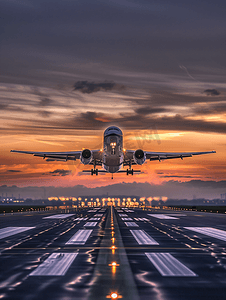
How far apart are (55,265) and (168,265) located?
490 cm

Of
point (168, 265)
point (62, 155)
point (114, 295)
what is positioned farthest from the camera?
point (62, 155)

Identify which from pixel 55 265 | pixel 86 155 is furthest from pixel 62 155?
pixel 55 265

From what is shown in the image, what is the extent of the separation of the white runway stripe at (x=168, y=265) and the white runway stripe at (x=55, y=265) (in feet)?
12.7

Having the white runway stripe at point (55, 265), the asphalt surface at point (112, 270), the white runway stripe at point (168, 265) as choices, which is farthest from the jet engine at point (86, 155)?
the white runway stripe at point (168, 265)

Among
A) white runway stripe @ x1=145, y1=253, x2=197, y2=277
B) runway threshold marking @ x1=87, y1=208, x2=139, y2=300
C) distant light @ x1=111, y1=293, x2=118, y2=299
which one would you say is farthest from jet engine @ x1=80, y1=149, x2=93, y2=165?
distant light @ x1=111, y1=293, x2=118, y2=299

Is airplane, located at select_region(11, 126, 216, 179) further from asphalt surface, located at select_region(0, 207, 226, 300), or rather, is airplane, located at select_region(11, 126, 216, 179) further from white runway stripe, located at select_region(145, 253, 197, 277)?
white runway stripe, located at select_region(145, 253, 197, 277)

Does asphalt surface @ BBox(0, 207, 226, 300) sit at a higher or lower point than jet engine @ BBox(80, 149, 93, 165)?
lower

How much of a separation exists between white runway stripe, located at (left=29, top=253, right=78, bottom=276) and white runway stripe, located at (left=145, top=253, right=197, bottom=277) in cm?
388

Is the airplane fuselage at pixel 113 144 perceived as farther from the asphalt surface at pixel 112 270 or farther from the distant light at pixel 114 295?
the distant light at pixel 114 295

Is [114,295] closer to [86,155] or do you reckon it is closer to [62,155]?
[86,155]

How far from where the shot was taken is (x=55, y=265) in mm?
13852

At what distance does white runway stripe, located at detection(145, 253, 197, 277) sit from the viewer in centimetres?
1246

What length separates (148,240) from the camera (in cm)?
2248

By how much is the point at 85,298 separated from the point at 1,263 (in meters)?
6.75
